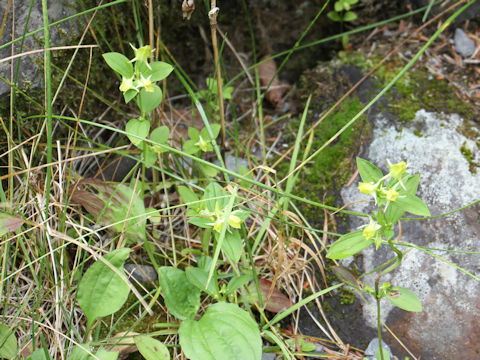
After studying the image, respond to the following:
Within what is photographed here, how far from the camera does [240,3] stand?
2713 millimetres

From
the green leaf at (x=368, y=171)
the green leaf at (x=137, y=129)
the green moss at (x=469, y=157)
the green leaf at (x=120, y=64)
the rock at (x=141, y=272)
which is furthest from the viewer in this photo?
the green moss at (x=469, y=157)

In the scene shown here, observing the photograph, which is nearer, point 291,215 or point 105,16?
point 291,215

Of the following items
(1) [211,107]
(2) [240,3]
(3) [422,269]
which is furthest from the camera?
(2) [240,3]

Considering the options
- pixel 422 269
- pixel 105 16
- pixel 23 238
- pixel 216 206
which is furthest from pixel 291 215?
pixel 105 16

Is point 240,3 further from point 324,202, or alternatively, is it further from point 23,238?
point 23,238

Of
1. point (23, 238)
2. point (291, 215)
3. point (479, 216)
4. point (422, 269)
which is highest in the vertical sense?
point (23, 238)

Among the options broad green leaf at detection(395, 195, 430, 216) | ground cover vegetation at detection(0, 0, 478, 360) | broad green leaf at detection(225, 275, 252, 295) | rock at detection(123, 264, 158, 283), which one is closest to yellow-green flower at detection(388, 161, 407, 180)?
ground cover vegetation at detection(0, 0, 478, 360)

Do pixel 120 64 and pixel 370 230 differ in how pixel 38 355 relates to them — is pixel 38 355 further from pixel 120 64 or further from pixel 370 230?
pixel 370 230

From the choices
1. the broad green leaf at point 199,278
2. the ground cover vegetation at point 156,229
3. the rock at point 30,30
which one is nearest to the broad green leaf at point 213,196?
the ground cover vegetation at point 156,229

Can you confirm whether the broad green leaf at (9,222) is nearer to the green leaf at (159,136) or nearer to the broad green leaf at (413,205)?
the green leaf at (159,136)

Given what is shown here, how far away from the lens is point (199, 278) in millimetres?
1699

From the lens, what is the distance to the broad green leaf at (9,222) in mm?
1608

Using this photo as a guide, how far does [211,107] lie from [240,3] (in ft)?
2.55

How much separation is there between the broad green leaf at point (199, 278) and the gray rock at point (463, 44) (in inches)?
76.1
